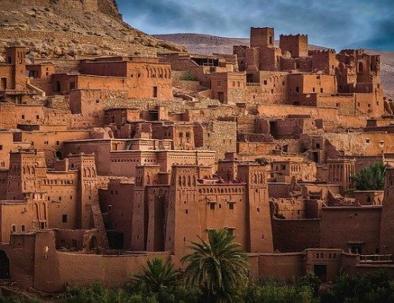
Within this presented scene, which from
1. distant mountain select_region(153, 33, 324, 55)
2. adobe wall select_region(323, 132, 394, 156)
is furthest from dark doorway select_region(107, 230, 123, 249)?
distant mountain select_region(153, 33, 324, 55)

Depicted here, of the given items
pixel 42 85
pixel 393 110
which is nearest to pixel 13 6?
pixel 42 85

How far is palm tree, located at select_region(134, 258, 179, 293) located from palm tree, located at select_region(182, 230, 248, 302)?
60 cm

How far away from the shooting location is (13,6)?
6662cm

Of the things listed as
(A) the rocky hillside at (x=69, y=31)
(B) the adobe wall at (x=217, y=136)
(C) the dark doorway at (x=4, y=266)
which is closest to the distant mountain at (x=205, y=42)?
(A) the rocky hillside at (x=69, y=31)

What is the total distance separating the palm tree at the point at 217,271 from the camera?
148 feet

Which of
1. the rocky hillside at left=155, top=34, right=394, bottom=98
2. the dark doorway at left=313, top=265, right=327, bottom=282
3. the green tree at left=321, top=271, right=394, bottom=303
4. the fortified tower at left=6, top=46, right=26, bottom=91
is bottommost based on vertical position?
the green tree at left=321, top=271, right=394, bottom=303

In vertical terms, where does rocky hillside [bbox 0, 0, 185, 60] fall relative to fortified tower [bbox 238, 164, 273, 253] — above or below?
above

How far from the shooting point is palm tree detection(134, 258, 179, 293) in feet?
150

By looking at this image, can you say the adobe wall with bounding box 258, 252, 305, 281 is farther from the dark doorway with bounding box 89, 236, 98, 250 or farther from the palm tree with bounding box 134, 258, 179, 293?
the dark doorway with bounding box 89, 236, 98, 250

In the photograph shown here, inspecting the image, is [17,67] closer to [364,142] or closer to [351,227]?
[364,142]

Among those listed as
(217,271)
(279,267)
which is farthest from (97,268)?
(279,267)

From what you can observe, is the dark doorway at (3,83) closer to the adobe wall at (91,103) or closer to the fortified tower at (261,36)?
the adobe wall at (91,103)

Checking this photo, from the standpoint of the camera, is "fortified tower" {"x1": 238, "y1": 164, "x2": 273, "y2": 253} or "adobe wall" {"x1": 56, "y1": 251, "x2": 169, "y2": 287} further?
"fortified tower" {"x1": 238, "y1": 164, "x2": 273, "y2": 253}

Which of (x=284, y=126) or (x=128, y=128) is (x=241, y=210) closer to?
(x=128, y=128)
